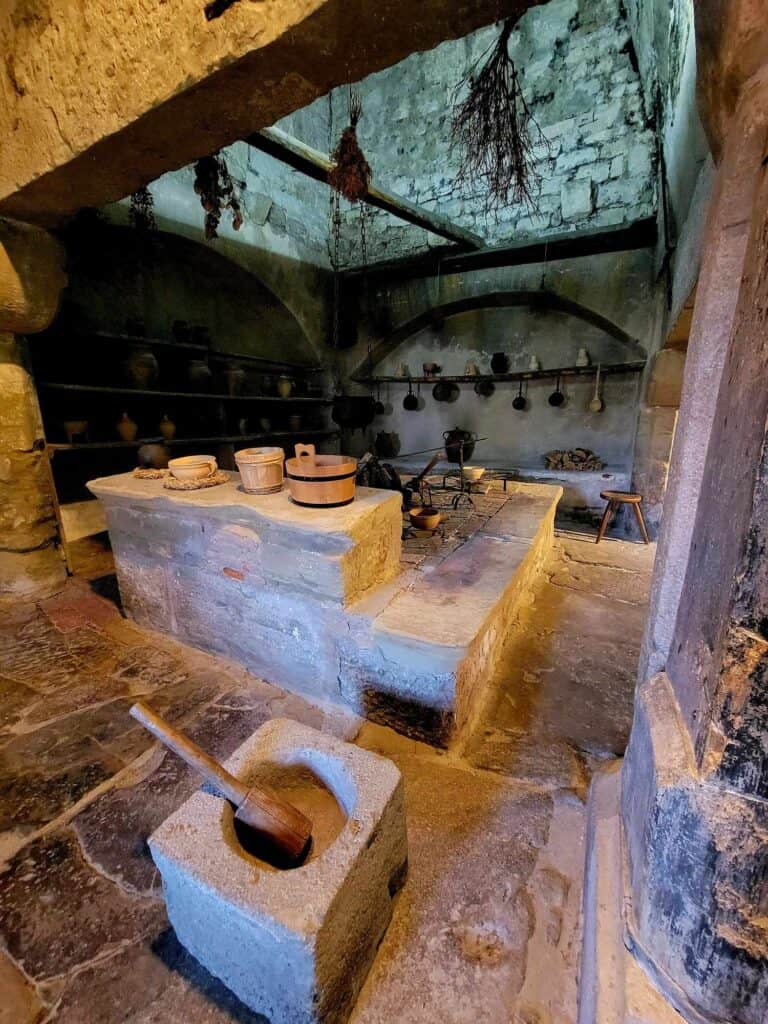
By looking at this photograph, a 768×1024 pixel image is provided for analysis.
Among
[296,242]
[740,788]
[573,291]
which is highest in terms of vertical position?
[296,242]

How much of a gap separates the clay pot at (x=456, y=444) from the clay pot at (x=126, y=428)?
3.16 metres

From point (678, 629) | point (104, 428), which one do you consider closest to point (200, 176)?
point (104, 428)

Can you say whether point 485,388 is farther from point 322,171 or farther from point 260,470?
point 260,470

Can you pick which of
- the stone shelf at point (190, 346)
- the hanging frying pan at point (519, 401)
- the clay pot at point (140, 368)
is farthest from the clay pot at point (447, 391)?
the clay pot at point (140, 368)

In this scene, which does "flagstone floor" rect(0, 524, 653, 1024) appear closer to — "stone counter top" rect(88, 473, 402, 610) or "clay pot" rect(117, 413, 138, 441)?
"stone counter top" rect(88, 473, 402, 610)

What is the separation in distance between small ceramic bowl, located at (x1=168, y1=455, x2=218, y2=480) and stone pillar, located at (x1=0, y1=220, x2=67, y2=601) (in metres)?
1.45

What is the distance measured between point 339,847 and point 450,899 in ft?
1.65

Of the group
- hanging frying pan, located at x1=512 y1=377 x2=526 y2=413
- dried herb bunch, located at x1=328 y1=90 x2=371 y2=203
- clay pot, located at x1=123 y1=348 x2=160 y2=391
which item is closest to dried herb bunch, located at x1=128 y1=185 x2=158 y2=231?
clay pot, located at x1=123 y1=348 x2=160 y2=391

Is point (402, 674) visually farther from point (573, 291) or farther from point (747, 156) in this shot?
point (573, 291)

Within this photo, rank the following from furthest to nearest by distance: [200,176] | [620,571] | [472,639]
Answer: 1. [620,571]
2. [200,176]
3. [472,639]

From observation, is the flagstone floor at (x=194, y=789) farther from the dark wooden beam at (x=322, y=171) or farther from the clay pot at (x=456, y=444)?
the dark wooden beam at (x=322, y=171)

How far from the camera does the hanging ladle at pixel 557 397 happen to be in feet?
18.4

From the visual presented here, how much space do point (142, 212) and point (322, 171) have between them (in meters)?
1.64

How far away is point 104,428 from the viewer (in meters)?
4.32
